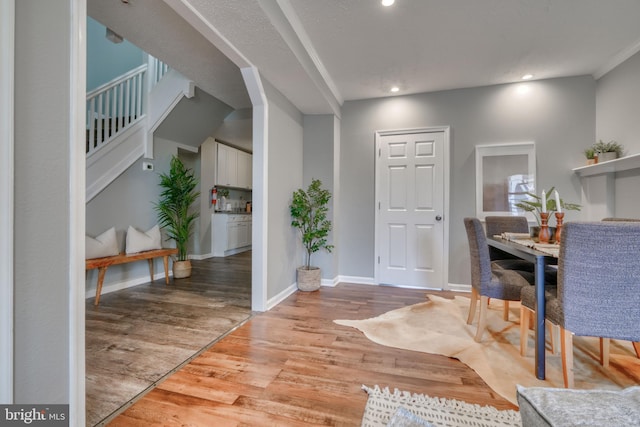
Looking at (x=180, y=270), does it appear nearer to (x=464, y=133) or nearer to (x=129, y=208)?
(x=129, y=208)

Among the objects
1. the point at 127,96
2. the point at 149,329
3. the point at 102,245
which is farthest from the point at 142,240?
the point at 127,96

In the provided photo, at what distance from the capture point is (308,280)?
11.3 ft

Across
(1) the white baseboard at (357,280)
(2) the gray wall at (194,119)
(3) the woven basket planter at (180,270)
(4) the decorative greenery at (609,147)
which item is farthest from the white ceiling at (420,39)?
(3) the woven basket planter at (180,270)

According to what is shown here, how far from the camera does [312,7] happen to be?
6.96 ft

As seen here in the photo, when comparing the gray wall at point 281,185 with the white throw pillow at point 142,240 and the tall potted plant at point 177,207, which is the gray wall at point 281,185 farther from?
the white throw pillow at point 142,240

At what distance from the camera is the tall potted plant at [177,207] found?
3.82 m

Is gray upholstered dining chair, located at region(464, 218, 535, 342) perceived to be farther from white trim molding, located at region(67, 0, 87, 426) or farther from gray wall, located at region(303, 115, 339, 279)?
white trim molding, located at region(67, 0, 87, 426)

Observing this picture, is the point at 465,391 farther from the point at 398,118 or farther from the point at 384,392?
the point at 398,118

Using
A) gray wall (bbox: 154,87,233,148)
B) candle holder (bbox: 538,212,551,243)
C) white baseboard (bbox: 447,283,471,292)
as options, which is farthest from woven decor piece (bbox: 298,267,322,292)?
gray wall (bbox: 154,87,233,148)

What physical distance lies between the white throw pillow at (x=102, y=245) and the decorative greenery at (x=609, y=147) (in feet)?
18.3

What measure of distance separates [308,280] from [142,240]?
7.23 ft

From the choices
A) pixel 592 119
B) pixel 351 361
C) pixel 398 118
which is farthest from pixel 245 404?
pixel 592 119
